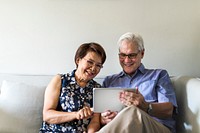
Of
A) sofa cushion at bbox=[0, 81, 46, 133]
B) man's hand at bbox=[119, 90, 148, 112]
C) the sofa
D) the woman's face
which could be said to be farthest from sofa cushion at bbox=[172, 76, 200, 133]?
sofa cushion at bbox=[0, 81, 46, 133]

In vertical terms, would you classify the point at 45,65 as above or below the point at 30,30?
below

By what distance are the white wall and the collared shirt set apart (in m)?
0.26

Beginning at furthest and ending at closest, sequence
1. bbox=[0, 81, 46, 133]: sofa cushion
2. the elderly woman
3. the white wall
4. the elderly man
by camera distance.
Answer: the white wall
bbox=[0, 81, 46, 133]: sofa cushion
the elderly woman
the elderly man

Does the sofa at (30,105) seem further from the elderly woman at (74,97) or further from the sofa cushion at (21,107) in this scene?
the elderly woman at (74,97)

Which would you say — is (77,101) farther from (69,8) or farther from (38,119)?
(69,8)

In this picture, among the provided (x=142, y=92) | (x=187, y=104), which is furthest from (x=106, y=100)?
(x=187, y=104)

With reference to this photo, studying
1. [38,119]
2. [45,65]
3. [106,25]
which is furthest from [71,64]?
[38,119]

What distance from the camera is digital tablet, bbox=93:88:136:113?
57.4 inches

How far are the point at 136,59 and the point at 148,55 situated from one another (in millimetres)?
362

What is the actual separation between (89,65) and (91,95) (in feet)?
0.61

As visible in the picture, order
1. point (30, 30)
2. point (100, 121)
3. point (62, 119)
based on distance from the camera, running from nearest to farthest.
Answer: point (62, 119) → point (100, 121) → point (30, 30)

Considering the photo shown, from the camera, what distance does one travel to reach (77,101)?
1598 millimetres

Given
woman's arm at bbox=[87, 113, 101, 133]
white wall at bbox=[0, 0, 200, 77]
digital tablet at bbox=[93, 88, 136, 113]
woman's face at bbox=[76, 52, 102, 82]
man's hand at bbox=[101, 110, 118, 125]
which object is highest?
white wall at bbox=[0, 0, 200, 77]

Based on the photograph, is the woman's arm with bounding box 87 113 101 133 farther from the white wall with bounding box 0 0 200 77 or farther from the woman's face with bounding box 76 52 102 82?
the white wall with bounding box 0 0 200 77
